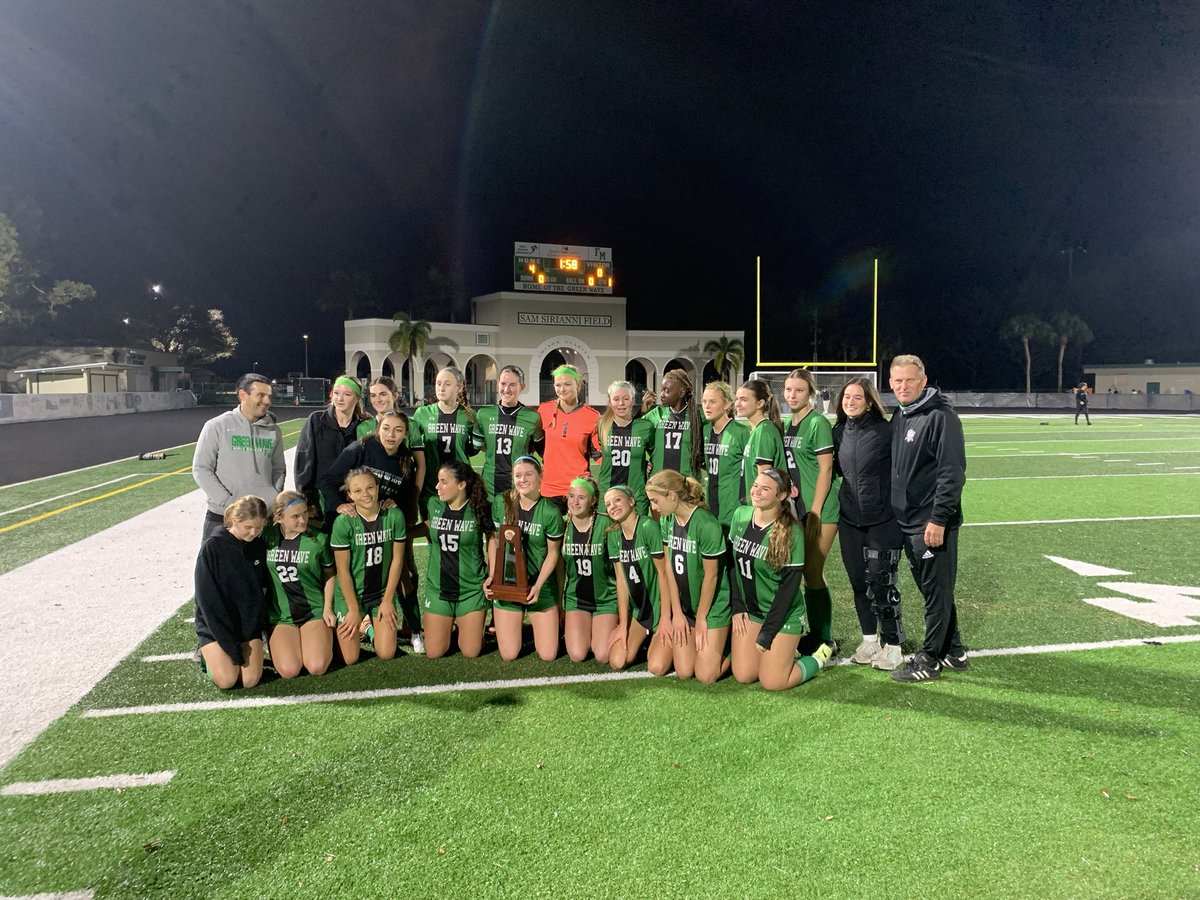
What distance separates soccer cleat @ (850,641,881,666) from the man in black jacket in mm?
259

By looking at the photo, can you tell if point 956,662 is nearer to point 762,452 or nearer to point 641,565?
point 762,452

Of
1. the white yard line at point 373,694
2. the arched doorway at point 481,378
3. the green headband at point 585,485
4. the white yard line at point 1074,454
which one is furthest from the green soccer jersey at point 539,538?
the arched doorway at point 481,378

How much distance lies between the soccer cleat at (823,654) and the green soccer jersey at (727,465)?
1.00 metres

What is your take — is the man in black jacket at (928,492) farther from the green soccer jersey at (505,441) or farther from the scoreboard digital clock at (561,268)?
the scoreboard digital clock at (561,268)

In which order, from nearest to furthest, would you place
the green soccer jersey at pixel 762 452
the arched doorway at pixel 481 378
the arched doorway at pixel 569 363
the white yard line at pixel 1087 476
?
the green soccer jersey at pixel 762 452 < the white yard line at pixel 1087 476 < the arched doorway at pixel 569 363 < the arched doorway at pixel 481 378

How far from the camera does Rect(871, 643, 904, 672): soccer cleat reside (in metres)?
4.69

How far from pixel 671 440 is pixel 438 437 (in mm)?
1775

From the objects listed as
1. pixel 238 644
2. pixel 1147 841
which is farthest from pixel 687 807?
pixel 238 644

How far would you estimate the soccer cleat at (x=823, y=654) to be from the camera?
15.2 feet

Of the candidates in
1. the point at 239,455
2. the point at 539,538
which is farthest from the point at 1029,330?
the point at 239,455

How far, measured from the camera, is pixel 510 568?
490cm

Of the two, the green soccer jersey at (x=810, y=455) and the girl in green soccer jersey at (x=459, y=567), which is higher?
the green soccer jersey at (x=810, y=455)

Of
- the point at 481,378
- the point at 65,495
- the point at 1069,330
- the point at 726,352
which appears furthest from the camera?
the point at 1069,330

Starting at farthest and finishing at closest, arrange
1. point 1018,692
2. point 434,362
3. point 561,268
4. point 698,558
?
1. point 434,362
2. point 561,268
3. point 698,558
4. point 1018,692
